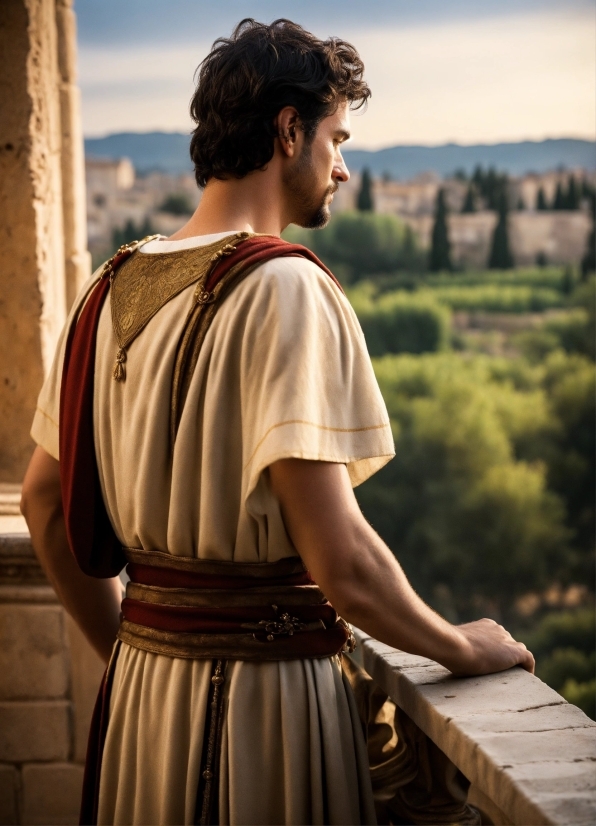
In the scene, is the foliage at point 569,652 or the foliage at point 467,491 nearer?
the foliage at point 569,652

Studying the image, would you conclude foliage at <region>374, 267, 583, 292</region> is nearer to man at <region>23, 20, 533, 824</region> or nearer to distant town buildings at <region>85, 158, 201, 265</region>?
distant town buildings at <region>85, 158, 201, 265</region>

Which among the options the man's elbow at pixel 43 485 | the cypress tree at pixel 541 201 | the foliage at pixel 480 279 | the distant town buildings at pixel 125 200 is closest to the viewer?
the man's elbow at pixel 43 485

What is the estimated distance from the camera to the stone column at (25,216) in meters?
2.41

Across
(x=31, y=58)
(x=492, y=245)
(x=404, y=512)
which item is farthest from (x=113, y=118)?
(x=31, y=58)

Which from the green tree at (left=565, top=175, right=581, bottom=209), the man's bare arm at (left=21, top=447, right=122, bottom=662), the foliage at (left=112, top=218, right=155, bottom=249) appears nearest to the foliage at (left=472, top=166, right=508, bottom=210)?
the green tree at (left=565, top=175, right=581, bottom=209)

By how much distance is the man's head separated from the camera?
58.1 inches

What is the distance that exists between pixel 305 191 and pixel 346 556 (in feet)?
1.85

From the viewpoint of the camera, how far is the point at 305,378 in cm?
130

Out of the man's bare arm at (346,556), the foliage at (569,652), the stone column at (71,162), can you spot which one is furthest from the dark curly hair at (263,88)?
the foliage at (569,652)

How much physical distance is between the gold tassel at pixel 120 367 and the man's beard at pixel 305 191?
0.34 metres

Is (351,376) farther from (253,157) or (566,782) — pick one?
(566,782)

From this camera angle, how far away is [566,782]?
1204 mm

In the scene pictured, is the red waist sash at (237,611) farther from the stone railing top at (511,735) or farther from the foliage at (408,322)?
the foliage at (408,322)

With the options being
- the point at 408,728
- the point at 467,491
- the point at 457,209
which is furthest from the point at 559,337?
the point at 408,728
